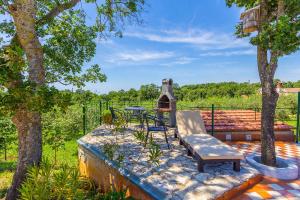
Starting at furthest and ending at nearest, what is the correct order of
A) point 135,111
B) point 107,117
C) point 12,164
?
point 12,164 → point 107,117 → point 135,111

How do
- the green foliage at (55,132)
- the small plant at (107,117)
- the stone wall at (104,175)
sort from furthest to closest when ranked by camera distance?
the small plant at (107,117) < the green foliage at (55,132) < the stone wall at (104,175)

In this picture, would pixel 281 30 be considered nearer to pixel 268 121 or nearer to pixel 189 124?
pixel 268 121

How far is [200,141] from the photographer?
5.46 m

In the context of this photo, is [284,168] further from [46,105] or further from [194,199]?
[46,105]

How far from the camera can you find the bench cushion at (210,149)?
14.3ft

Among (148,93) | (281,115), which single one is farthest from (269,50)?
(148,93)

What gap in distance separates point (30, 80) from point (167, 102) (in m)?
5.94

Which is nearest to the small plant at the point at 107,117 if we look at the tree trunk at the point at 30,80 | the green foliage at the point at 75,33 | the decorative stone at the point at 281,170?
the green foliage at the point at 75,33

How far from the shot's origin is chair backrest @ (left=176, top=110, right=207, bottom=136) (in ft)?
22.4

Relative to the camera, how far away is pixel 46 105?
443 centimetres

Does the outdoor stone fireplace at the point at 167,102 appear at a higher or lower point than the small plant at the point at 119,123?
higher

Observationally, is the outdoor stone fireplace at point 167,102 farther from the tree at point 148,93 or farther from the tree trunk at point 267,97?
the tree at point 148,93

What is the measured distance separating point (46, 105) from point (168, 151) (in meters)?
3.31

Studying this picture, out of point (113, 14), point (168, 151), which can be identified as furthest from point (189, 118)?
point (113, 14)
